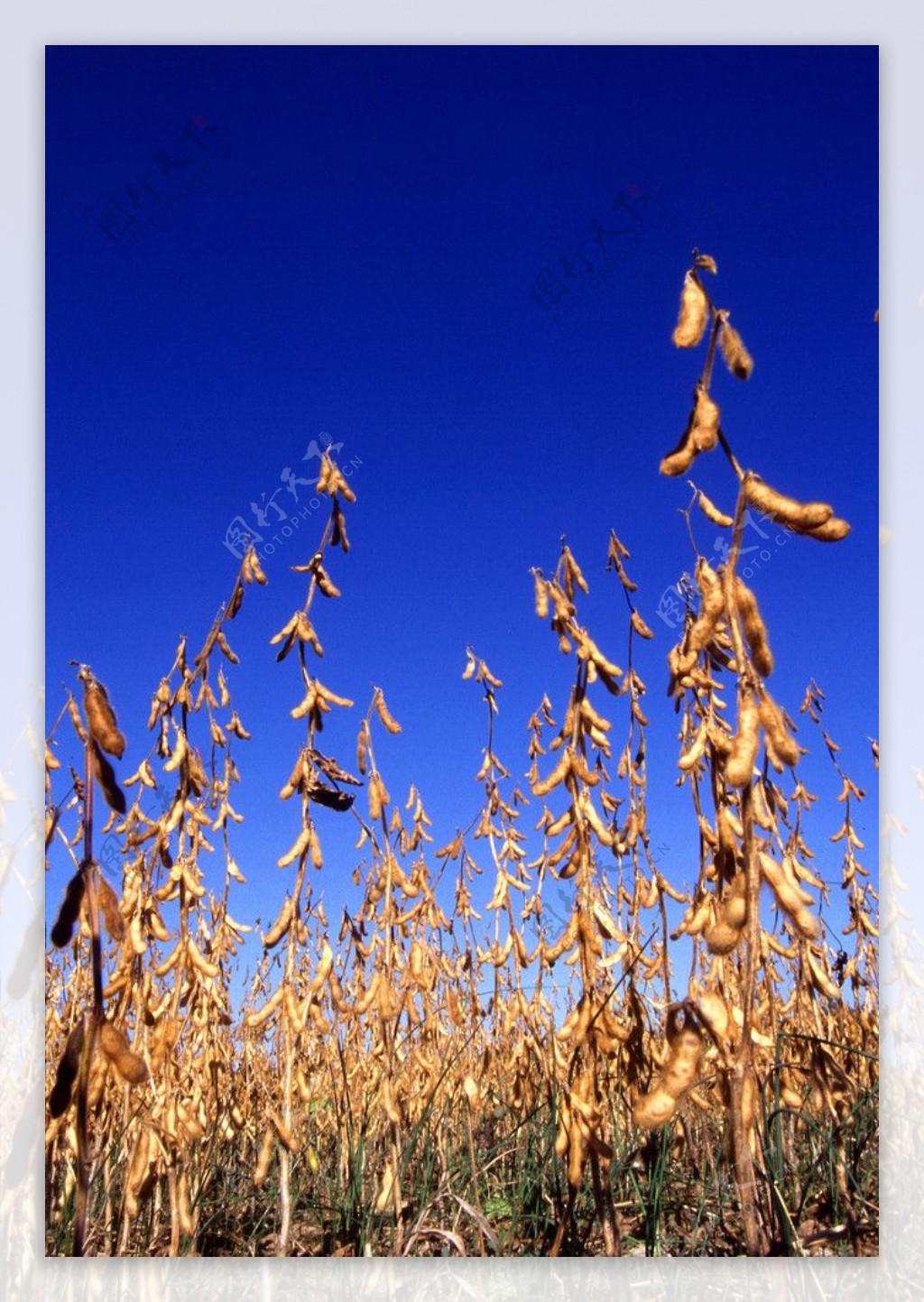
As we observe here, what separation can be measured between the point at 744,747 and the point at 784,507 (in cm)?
29

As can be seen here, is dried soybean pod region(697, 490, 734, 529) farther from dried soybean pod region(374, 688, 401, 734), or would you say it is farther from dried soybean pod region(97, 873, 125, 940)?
dried soybean pod region(97, 873, 125, 940)

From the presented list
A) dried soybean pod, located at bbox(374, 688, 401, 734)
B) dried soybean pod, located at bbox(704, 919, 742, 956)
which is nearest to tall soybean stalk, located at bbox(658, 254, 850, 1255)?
dried soybean pod, located at bbox(704, 919, 742, 956)

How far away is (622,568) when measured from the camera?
2088mm

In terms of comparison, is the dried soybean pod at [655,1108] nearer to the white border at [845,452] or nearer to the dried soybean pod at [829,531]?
the dried soybean pod at [829,531]

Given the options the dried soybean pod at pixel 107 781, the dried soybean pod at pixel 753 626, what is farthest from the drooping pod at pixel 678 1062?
the dried soybean pod at pixel 107 781

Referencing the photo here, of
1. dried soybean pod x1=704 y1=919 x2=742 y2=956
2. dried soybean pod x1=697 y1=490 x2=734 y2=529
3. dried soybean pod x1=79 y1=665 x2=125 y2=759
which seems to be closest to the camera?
dried soybean pod x1=704 y1=919 x2=742 y2=956

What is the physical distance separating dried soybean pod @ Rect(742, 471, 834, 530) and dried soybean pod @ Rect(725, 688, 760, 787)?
9.0 inches

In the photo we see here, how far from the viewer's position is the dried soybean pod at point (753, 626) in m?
1.34

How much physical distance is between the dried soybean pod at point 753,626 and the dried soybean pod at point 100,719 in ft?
2.42

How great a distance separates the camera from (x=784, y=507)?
142cm

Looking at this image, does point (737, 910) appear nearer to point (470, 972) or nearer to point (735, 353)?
point (735, 353)

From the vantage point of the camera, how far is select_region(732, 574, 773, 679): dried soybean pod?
1345mm

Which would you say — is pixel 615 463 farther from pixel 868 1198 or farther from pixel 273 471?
pixel 868 1198

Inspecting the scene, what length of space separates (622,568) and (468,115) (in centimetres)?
87
